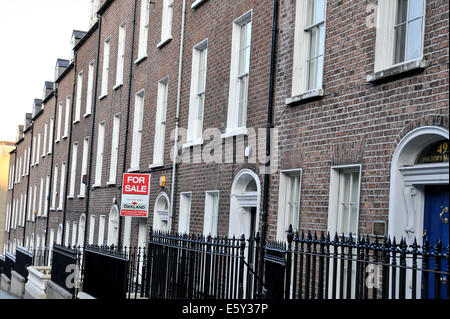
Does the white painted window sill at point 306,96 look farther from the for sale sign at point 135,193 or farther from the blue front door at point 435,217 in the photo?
the for sale sign at point 135,193

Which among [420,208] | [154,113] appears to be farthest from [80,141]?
[420,208]

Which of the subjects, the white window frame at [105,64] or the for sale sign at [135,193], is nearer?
the for sale sign at [135,193]

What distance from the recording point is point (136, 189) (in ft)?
50.7

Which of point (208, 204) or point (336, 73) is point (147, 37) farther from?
point (336, 73)

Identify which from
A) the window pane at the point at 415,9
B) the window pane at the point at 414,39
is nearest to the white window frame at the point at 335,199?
the window pane at the point at 414,39

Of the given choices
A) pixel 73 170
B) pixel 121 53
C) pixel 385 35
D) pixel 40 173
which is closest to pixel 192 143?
pixel 385 35

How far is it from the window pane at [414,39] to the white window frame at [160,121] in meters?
10.1

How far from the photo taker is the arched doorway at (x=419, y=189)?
833 cm

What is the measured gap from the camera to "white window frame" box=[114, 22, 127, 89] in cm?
2334

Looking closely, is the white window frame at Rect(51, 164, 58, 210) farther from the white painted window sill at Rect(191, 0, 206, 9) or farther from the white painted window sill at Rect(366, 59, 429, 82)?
the white painted window sill at Rect(366, 59, 429, 82)

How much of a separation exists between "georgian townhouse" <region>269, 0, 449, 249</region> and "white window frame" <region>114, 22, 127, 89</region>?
1197 centimetres

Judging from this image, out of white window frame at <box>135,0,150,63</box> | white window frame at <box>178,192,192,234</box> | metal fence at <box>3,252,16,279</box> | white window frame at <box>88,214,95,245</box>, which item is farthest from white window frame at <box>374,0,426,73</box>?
metal fence at <box>3,252,16,279</box>

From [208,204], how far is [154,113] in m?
4.94
